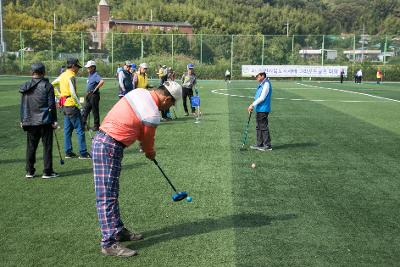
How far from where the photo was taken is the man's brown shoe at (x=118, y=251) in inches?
226

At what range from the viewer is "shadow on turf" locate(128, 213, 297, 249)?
6.35 m

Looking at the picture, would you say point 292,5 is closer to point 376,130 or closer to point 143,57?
point 143,57

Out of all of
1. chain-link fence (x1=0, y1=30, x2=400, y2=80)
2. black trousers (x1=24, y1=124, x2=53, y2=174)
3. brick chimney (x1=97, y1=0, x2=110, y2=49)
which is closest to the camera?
black trousers (x1=24, y1=124, x2=53, y2=174)

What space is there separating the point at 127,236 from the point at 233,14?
124m

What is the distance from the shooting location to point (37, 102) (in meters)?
8.90

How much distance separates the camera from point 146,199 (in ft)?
26.1

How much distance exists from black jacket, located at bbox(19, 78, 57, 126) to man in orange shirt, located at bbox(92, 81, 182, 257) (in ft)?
11.6

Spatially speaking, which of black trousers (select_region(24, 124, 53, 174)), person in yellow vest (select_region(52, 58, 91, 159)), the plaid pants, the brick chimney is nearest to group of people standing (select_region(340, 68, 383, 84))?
person in yellow vest (select_region(52, 58, 91, 159))

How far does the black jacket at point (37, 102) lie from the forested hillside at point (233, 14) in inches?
3357

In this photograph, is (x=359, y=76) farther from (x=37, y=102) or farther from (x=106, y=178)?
(x=106, y=178)

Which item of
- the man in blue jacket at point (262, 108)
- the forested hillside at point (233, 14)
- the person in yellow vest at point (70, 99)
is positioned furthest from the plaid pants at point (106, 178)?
the forested hillside at point (233, 14)

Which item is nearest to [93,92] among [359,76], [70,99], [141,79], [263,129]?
[141,79]

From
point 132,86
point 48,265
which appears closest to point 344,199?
point 48,265

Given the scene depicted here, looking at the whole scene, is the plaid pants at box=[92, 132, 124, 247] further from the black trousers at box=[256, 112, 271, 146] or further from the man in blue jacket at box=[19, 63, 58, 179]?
the black trousers at box=[256, 112, 271, 146]
